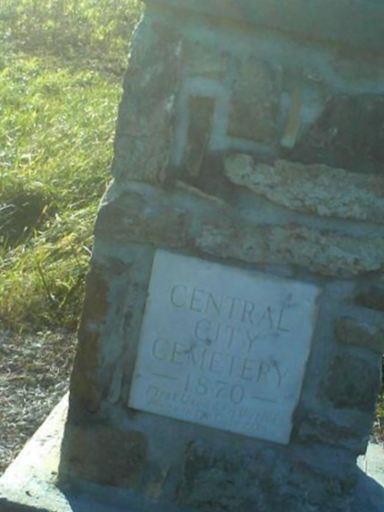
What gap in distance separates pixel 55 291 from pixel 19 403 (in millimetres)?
882

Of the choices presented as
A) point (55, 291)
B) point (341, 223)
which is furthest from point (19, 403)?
point (341, 223)

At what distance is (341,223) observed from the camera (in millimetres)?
2965

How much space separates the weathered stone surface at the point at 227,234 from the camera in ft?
9.71

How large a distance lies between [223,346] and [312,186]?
0.48 metres

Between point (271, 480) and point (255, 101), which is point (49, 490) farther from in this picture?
point (255, 101)

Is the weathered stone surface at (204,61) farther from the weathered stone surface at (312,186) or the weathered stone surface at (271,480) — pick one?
the weathered stone surface at (271,480)

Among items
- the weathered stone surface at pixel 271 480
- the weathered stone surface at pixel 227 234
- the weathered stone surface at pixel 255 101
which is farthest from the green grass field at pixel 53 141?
the weathered stone surface at pixel 255 101

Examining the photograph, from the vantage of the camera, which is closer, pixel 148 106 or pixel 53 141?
pixel 148 106

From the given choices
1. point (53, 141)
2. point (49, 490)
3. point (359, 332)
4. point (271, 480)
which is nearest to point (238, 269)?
point (359, 332)

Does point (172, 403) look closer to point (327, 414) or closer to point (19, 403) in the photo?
point (327, 414)

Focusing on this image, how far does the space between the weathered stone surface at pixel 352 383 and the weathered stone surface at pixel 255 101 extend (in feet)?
2.00

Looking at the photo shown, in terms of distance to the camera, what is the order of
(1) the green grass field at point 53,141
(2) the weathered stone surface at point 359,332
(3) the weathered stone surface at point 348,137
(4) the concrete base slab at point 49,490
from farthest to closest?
1. (1) the green grass field at point 53,141
2. (4) the concrete base slab at point 49,490
3. (2) the weathered stone surface at point 359,332
4. (3) the weathered stone surface at point 348,137

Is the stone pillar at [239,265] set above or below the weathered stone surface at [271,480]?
above

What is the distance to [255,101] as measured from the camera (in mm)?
2879
